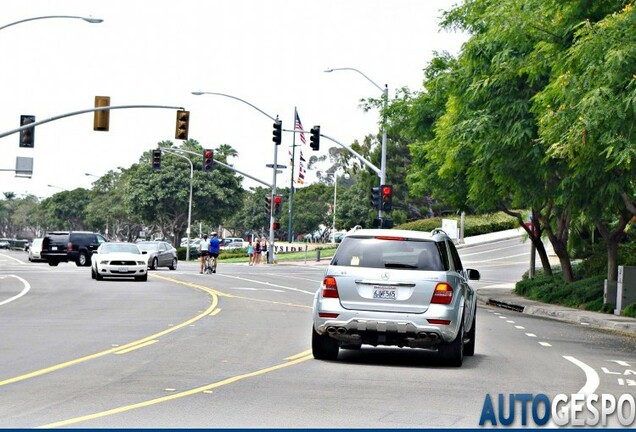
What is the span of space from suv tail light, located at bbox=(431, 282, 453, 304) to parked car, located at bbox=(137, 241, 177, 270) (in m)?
41.9

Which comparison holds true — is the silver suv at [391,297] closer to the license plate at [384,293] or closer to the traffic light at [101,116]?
the license plate at [384,293]

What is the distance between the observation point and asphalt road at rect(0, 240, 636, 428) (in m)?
10.9

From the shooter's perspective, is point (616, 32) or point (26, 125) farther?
point (26, 125)

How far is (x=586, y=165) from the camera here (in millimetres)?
23453

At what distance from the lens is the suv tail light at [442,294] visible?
1581 centimetres

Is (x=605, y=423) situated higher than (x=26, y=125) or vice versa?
(x=26, y=125)

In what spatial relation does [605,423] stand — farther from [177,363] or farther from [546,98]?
[546,98]

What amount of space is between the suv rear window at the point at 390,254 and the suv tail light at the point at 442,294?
0.28 meters

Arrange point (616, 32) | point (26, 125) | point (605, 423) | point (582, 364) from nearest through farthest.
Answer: point (605, 423)
point (582, 364)
point (616, 32)
point (26, 125)

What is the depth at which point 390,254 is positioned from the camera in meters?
16.2

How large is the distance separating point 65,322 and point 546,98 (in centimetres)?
984

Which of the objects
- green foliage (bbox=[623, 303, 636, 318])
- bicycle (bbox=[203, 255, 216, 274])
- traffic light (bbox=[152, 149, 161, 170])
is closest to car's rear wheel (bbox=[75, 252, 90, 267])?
traffic light (bbox=[152, 149, 161, 170])

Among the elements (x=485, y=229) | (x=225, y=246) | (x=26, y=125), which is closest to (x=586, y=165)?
(x=26, y=125)

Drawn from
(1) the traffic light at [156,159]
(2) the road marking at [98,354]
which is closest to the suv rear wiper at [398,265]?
(2) the road marking at [98,354]
